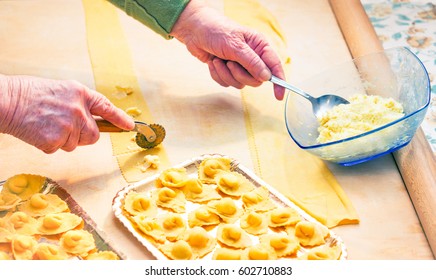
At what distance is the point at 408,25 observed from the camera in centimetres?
193

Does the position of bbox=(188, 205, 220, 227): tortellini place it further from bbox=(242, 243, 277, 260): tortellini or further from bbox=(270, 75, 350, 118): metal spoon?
bbox=(270, 75, 350, 118): metal spoon

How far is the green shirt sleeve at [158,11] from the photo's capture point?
1563 millimetres

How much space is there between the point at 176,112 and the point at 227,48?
0.64 feet

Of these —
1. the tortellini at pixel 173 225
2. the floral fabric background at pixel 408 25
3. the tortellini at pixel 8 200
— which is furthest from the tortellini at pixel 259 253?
the floral fabric background at pixel 408 25

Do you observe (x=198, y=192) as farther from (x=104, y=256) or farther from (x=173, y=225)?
(x=104, y=256)

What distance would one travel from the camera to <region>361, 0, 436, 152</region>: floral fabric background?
5.92ft

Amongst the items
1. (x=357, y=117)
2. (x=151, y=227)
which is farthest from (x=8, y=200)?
(x=357, y=117)

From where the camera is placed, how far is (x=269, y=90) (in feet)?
5.34

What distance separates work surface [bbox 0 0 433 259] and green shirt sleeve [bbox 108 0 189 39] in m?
0.13

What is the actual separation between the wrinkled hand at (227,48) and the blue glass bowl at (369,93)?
10 cm

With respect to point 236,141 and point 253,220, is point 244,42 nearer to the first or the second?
point 236,141

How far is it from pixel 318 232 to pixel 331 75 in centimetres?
52

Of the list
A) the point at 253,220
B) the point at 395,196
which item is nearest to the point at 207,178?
the point at 253,220
